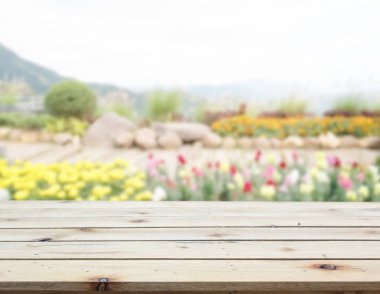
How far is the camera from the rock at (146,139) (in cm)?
761

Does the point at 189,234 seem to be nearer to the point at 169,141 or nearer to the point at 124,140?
the point at 169,141

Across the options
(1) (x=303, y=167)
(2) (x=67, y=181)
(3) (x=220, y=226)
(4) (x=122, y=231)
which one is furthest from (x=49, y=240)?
(1) (x=303, y=167)

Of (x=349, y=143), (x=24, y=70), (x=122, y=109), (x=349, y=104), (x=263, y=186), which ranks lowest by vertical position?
(x=349, y=143)

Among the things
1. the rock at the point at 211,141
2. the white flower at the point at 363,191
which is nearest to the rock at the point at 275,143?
the rock at the point at 211,141

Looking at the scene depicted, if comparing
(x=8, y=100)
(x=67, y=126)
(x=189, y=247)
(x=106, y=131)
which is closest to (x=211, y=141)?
(x=106, y=131)

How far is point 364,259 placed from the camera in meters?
1.36

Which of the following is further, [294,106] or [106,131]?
[294,106]

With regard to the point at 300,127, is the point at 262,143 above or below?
below

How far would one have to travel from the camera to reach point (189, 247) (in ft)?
4.67

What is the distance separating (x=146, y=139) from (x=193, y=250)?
6.32 m

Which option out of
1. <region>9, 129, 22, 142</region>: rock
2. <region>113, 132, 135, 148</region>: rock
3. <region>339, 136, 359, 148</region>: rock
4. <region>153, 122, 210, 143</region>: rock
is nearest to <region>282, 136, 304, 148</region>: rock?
<region>339, 136, 359, 148</region>: rock

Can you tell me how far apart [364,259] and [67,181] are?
2.51m

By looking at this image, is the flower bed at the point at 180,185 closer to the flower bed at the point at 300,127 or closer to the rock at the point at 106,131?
the rock at the point at 106,131

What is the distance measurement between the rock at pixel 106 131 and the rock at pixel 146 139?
49 centimetres
